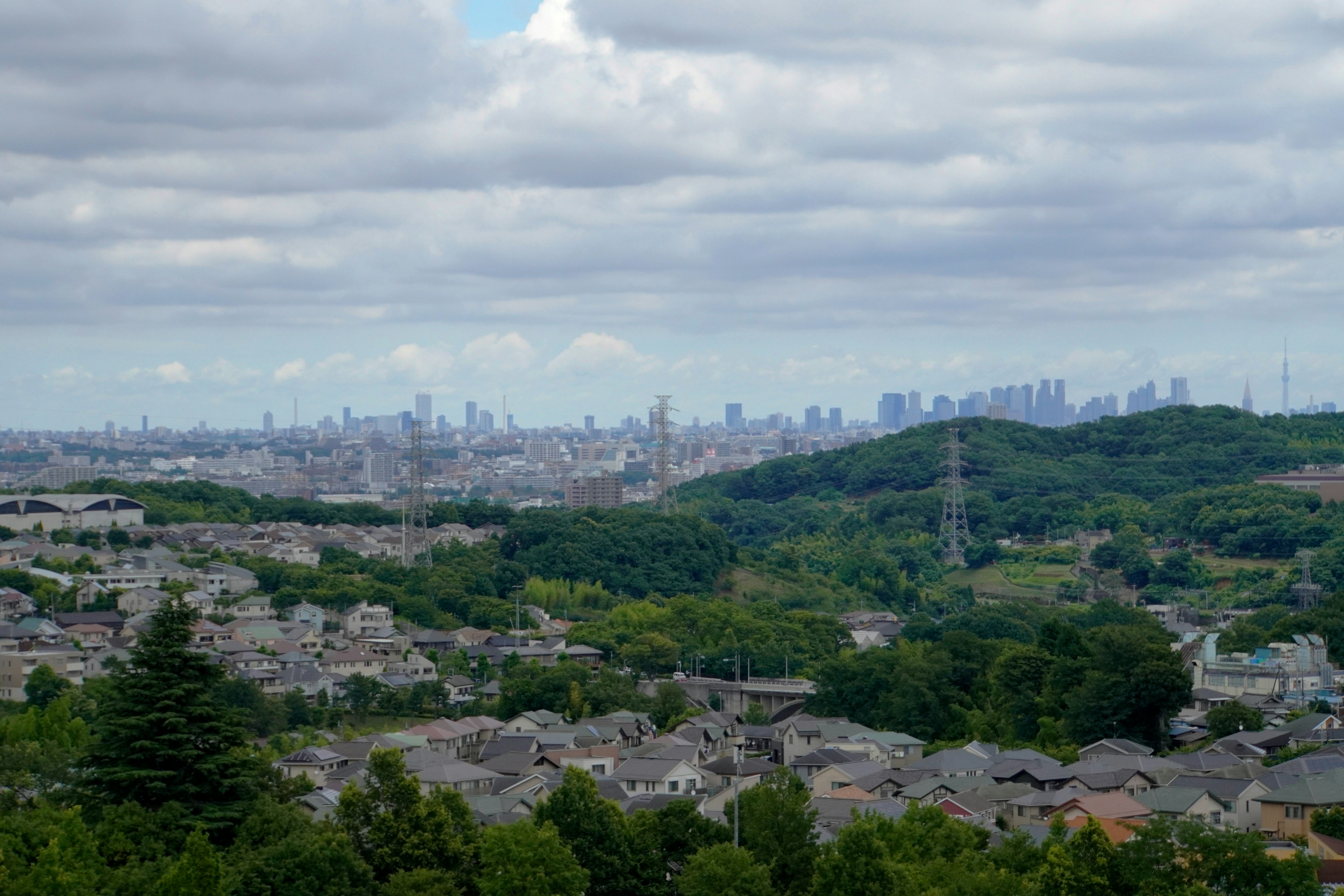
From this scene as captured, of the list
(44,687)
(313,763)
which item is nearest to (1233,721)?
(313,763)

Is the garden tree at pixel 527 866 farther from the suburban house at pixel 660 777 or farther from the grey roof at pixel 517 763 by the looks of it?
the grey roof at pixel 517 763

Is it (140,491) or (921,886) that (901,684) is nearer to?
(921,886)

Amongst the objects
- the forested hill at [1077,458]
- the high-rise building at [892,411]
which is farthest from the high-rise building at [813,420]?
the forested hill at [1077,458]

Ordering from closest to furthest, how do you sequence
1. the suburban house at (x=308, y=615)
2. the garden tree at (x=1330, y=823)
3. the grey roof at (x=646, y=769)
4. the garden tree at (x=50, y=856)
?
the garden tree at (x=50, y=856) → the garden tree at (x=1330, y=823) → the grey roof at (x=646, y=769) → the suburban house at (x=308, y=615)

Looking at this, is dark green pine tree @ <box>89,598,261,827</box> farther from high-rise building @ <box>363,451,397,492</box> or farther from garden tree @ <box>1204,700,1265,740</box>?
high-rise building @ <box>363,451,397,492</box>

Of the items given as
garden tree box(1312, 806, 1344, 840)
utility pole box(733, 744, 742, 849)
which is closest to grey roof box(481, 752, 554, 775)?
utility pole box(733, 744, 742, 849)

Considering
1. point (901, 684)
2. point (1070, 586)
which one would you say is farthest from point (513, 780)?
point (1070, 586)

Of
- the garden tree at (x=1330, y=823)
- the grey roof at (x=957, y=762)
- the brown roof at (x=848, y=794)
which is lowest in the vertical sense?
the brown roof at (x=848, y=794)
